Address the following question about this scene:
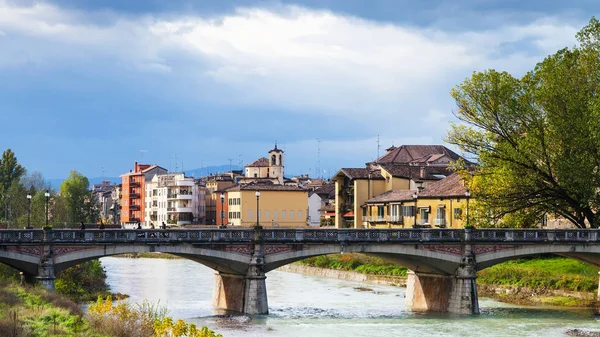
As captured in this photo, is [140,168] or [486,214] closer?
[486,214]

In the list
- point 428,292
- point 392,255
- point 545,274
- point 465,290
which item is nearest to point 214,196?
point 545,274

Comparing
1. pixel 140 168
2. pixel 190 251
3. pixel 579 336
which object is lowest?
pixel 579 336

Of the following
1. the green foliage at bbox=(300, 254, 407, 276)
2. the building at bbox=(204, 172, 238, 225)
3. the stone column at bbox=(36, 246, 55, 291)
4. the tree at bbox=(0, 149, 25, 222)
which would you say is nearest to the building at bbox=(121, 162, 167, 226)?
the building at bbox=(204, 172, 238, 225)

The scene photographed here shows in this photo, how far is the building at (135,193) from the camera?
591ft

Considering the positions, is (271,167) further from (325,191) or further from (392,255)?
(392,255)

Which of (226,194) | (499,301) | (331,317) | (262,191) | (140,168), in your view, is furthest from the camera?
(140,168)

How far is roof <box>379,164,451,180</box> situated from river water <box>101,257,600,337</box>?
84.3 feet

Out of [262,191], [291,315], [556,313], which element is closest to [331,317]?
[291,315]

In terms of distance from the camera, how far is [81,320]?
36781 millimetres

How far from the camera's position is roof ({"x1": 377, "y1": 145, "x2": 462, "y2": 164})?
12800cm

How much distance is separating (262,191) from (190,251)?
3141 inches

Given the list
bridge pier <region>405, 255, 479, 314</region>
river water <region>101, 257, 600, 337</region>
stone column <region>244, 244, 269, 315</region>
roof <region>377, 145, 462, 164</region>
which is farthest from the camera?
roof <region>377, 145, 462, 164</region>

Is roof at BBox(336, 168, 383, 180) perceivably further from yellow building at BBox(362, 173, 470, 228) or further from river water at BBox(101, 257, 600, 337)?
river water at BBox(101, 257, 600, 337)

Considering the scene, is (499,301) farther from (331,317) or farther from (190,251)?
(190,251)
